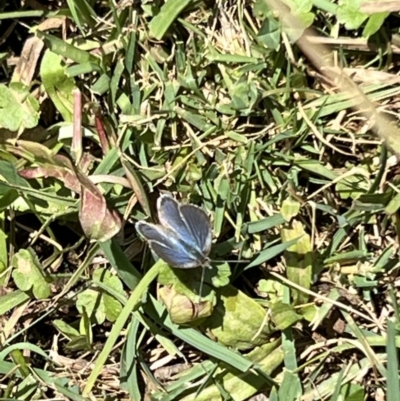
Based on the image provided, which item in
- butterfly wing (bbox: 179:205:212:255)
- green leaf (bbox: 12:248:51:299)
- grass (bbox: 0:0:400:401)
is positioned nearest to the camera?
butterfly wing (bbox: 179:205:212:255)

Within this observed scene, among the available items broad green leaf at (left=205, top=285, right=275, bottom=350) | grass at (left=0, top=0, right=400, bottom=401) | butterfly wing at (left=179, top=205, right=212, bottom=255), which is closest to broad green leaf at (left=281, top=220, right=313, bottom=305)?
grass at (left=0, top=0, right=400, bottom=401)

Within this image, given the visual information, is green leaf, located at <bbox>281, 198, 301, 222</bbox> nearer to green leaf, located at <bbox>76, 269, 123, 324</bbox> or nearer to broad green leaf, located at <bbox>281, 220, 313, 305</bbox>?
broad green leaf, located at <bbox>281, 220, 313, 305</bbox>

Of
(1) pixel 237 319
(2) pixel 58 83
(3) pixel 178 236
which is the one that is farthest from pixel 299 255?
(2) pixel 58 83

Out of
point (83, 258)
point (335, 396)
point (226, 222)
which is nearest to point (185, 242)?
point (226, 222)

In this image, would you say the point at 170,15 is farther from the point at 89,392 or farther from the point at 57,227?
the point at 89,392

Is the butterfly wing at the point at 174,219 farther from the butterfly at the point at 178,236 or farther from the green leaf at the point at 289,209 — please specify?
the green leaf at the point at 289,209

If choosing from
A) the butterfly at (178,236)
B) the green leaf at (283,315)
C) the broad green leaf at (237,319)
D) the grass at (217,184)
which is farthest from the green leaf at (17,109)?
the green leaf at (283,315)

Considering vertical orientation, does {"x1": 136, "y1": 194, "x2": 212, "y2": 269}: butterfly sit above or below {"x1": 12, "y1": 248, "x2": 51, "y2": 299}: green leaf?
above
